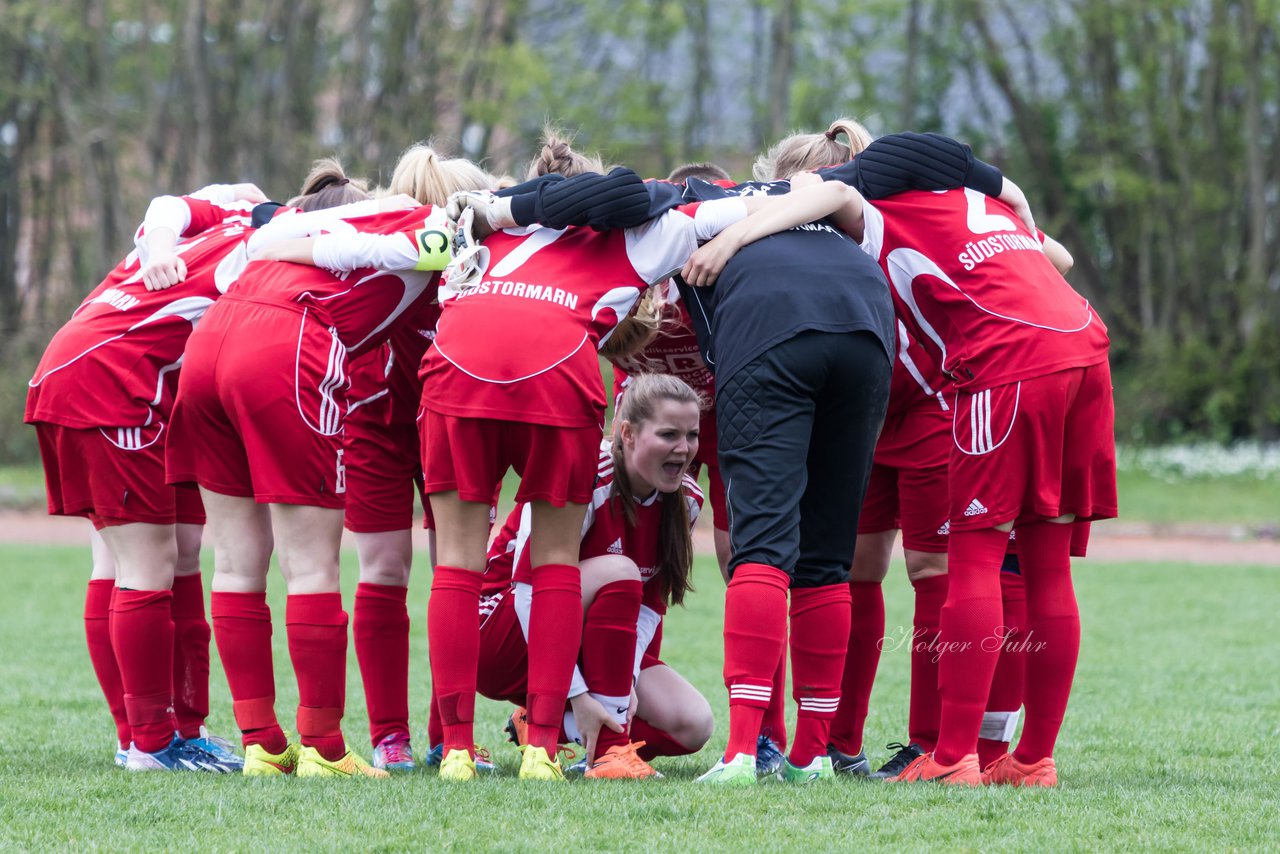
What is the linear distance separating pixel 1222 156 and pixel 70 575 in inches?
735

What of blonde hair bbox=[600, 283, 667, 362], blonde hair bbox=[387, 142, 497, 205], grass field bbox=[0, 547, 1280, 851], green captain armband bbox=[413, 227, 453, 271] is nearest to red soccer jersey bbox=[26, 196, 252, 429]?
blonde hair bbox=[387, 142, 497, 205]

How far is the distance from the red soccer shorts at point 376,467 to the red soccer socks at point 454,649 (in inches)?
32.3

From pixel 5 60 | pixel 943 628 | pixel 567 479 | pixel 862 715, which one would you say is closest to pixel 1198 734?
pixel 862 715

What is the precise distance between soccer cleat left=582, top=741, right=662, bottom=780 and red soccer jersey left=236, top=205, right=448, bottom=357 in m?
1.47

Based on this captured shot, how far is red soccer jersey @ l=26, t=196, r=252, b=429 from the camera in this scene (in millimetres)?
4582

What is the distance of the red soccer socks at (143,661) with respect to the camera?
14.7 feet

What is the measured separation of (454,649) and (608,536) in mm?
849

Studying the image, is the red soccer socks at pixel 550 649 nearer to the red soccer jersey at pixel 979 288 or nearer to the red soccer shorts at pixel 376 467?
the red soccer shorts at pixel 376 467

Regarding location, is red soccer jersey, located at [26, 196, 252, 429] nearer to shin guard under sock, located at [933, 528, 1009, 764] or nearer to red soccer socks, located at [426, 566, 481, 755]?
red soccer socks, located at [426, 566, 481, 755]

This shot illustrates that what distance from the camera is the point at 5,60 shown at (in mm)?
22812

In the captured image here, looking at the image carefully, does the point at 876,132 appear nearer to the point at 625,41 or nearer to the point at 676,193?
the point at 625,41

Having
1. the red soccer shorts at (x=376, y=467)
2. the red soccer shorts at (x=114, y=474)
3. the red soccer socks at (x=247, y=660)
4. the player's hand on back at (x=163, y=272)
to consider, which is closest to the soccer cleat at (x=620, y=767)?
the red soccer socks at (x=247, y=660)

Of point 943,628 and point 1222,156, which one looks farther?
point 1222,156

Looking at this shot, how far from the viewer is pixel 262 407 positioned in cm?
414
